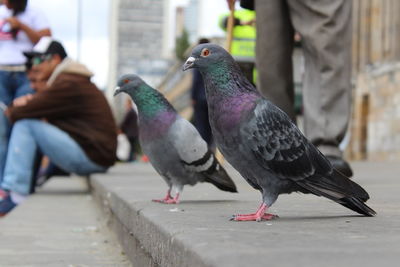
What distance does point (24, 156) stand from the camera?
675cm

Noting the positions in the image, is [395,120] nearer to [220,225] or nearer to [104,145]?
[104,145]

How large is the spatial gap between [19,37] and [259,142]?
5519mm

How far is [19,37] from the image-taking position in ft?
25.6

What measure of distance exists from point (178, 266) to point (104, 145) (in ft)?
17.7

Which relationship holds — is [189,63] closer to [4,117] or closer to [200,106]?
[4,117]

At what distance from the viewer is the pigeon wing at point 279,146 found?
271cm

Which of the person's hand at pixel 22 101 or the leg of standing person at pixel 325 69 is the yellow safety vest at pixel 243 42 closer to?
the person's hand at pixel 22 101

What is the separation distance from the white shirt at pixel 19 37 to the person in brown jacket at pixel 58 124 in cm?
23

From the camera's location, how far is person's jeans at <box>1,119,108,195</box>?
662cm

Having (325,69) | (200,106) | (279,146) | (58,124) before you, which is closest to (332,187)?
(279,146)

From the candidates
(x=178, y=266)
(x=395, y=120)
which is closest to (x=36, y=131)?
(x=178, y=266)

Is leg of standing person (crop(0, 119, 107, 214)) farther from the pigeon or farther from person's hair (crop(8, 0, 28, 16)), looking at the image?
the pigeon

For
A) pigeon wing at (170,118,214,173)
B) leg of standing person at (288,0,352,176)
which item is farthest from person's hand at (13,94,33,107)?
pigeon wing at (170,118,214,173)

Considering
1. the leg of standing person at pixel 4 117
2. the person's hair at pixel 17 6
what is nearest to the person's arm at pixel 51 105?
the leg of standing person at pixel 4 117
